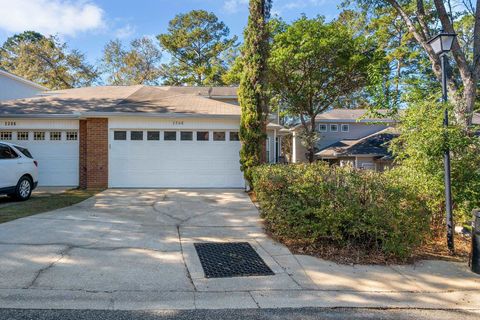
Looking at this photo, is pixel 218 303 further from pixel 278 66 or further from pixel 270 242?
pixel 278 66

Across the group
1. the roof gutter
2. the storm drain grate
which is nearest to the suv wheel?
the roof gutter

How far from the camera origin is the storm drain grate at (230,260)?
447cm

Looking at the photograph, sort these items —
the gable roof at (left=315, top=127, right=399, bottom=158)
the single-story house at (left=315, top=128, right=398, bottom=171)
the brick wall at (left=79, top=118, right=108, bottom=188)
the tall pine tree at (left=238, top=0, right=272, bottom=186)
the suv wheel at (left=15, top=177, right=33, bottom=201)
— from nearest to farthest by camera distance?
1. the suv wheel at (left=15, top=177, right=33, bottom=201)
2. the tall pine tree at (left=238, top=0, right=272, bottom=186)
3. the brick wall at (left=79, top=118, right=108, bottom=188)
4. the single-story house at (left=315, top=128, right=398, bottom=171)
5. the gable roof at (left=315, top=127, right=399, bottom=158)

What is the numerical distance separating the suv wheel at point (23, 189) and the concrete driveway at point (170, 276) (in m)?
2.78

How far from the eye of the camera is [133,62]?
34000 millimetres

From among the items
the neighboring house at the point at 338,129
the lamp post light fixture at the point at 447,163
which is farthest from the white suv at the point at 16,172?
the neighboring house at the point at 338,129

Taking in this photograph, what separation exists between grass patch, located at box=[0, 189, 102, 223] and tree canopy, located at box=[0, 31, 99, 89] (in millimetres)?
25158

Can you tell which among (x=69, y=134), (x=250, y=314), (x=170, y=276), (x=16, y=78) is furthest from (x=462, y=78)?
(x=16, y=78)

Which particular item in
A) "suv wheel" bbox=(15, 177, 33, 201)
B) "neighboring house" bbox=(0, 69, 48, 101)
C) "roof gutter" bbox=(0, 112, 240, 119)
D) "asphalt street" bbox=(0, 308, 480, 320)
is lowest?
"asphalt street" bbox=(0, 308, 480, 320)

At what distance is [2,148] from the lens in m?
8.60

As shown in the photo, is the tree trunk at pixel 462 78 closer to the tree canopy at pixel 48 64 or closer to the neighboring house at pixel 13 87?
the neighboring house at pixel 13 87

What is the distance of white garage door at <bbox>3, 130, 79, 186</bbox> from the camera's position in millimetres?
12180

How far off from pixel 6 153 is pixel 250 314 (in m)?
8.50

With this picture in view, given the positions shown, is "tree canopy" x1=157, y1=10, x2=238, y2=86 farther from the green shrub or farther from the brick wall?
the green shrub
